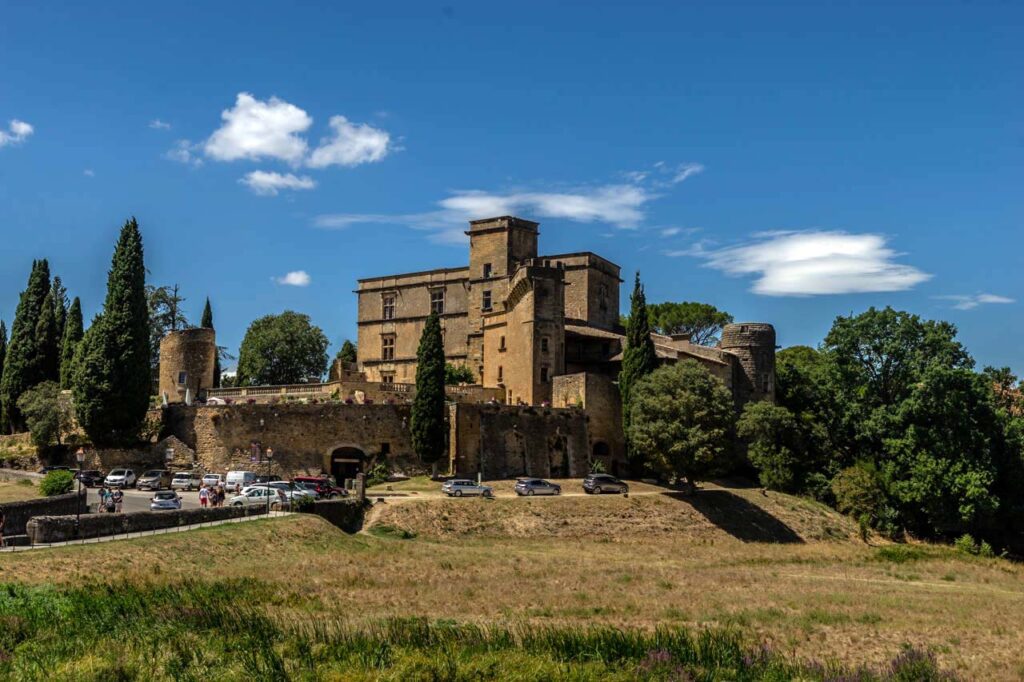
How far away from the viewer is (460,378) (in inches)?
2832

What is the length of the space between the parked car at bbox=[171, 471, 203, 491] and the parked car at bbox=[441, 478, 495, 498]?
45.0ft

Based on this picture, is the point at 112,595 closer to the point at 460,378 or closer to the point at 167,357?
the point at 167,357

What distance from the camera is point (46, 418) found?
180 ft

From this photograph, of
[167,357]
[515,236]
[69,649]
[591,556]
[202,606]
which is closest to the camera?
[69,649]

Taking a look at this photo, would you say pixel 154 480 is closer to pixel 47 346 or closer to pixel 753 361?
pixel 47 346

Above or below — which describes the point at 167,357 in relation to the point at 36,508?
above

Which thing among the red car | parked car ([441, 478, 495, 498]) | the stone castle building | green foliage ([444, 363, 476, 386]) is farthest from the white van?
green foliage ([444, 363, 476, 386])

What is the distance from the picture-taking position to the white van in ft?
167

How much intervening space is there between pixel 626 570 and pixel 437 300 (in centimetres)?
4454

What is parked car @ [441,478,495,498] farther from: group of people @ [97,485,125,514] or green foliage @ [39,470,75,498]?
green foliage @ [39,470,75,498]

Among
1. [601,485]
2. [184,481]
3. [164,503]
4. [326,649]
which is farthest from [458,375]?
[326,649]

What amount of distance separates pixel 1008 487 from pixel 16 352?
64090mm

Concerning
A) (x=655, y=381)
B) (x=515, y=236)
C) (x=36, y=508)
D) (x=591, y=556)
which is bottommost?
(x=591, y=556)

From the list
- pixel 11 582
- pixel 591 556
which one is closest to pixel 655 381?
pixel 591 556
